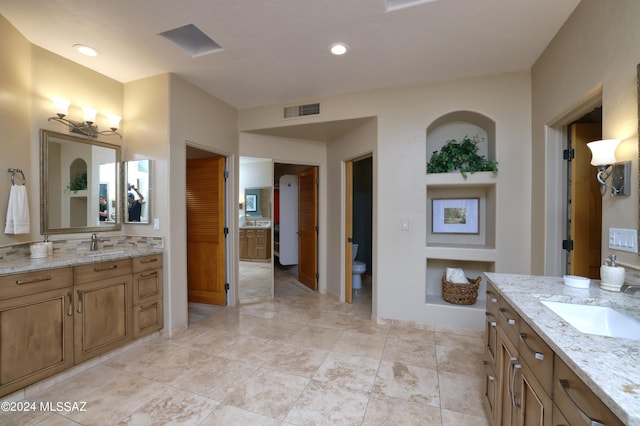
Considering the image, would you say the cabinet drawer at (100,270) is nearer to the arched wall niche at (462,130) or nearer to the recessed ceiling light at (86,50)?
the recessed ceiling light at (86,50)

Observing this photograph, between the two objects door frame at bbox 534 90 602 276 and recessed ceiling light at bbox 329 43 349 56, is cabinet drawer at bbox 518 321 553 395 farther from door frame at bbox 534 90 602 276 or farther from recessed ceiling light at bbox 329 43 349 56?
recessed ceiling light at bbox 329 43 349 56

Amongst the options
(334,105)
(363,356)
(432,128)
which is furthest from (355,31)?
(363,356)

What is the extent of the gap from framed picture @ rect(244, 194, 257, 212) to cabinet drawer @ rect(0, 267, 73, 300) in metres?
4.17

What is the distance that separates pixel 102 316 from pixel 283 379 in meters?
1.66

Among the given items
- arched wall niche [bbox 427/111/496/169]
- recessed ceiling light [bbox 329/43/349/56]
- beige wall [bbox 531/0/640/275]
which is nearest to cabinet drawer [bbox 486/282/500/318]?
beige wall [bbox 531/0/640/275]

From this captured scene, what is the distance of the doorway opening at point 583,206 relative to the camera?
7.48 feet

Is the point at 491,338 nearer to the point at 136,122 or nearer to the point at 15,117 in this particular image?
the point at 136,122

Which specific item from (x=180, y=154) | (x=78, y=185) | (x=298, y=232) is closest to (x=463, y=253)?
(x=298, y=232)

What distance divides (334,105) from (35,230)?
323cm

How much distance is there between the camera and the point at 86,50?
8.09 feet

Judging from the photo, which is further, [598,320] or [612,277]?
[612,277]

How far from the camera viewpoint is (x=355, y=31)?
2.21 meters

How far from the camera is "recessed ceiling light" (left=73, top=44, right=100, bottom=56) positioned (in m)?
2.41

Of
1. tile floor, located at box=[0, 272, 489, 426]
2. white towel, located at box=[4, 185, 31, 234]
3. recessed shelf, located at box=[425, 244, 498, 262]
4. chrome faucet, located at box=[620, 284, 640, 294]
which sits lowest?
tile floor, located at box=[0, 272, 489, 426]
